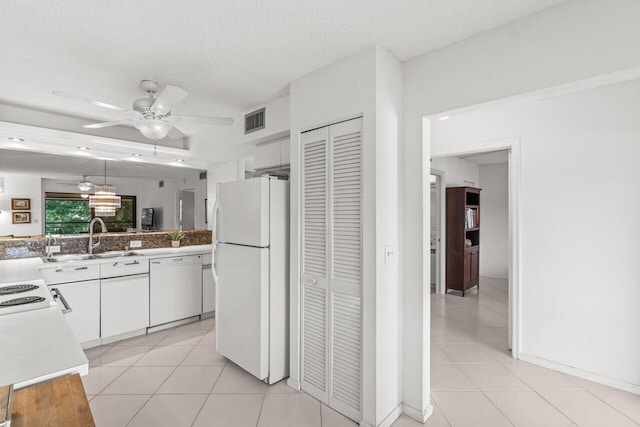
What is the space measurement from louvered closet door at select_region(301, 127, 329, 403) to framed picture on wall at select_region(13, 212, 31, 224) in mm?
3188

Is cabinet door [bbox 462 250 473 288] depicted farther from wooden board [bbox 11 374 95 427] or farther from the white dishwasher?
wooden board [bbox 11 374 95 427]

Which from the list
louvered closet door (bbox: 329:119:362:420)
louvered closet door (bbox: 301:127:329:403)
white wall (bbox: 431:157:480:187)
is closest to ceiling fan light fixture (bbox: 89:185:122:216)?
louvered closet door (bbox: 301:127:329:403)

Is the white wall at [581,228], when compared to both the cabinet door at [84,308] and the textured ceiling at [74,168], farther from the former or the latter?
the textured ceiling at [74,168]

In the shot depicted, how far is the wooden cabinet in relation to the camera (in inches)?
205

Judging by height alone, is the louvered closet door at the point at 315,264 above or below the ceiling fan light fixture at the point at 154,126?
below

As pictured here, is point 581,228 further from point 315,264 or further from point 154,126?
point 154,126

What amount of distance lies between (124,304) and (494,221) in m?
6.64

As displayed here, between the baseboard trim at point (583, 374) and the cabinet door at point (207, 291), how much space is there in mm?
3532

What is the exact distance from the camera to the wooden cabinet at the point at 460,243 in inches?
205

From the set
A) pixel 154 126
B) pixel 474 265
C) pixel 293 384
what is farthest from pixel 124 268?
pixel 474 265

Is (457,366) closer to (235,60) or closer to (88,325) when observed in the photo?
(235,60)

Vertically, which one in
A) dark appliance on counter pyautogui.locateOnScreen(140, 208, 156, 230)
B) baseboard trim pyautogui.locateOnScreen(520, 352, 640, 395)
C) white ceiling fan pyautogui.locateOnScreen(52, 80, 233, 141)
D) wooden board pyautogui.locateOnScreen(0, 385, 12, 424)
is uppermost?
white ceiling fan pyautogui.locateOnScreen(52, 80, 233, 141)

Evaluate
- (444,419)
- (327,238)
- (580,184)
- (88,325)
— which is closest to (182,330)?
(88,325)

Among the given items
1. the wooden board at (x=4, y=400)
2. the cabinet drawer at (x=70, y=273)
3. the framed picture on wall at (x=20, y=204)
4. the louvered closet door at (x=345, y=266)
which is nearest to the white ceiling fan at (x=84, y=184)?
the framed picture on wall at (x=20, y=204)
